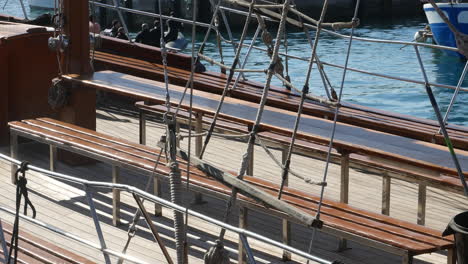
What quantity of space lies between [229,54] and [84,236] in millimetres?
20835

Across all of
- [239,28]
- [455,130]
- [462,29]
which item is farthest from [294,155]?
[239,28]

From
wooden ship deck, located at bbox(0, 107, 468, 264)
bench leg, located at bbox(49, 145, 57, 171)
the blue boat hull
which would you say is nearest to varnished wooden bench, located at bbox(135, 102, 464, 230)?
wooden ship deck, located at bbox(0, 107, 468, 264)

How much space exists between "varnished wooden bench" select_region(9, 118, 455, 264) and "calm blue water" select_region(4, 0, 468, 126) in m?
12.7

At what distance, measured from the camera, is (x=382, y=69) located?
2495 centimetres

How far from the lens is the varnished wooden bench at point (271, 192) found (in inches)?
179

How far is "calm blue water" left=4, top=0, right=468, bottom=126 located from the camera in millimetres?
20078

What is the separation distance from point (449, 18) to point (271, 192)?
761 inches

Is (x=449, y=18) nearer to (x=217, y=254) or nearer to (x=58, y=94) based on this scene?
(x=58, y=94)

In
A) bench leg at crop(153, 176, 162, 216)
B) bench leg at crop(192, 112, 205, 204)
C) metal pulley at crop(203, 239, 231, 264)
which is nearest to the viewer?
metal pulley at crop(203, 239, 231, 264)

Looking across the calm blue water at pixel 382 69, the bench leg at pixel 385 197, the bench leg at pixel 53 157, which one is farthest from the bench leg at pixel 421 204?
the calm blue water at pixel 382 69

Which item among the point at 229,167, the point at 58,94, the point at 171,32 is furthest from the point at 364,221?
the point at 171,32

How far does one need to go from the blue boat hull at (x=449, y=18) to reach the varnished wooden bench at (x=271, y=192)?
17.4 m


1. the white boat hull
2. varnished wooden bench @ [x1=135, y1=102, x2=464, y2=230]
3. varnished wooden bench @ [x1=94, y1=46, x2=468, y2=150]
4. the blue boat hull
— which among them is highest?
the white boat hull

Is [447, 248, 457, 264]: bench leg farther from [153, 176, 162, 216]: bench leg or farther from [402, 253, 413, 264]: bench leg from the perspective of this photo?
[153, 176, 162, 216]: bench leg
